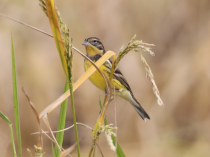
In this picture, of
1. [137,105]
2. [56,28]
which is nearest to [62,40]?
[56,28]

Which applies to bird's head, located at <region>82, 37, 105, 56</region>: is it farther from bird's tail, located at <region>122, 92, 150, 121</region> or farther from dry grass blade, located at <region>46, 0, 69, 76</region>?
dry grass blade, located at <region>46, 0, 69, 76</region>

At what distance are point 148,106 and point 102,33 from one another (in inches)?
36.1

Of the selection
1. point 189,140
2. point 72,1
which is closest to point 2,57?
point 72,1

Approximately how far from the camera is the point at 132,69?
296 centimetres

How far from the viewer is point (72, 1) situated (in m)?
2.85

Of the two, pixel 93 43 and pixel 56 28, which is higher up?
pixel 93 43

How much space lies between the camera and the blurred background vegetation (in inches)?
109

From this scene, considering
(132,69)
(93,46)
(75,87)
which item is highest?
(132,69)

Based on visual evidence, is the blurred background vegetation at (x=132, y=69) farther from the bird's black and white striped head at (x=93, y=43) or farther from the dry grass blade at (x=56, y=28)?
the dry grass blade at (x=56, y=28)

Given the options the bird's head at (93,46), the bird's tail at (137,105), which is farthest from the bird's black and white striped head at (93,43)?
the bird's tail at (137,105)

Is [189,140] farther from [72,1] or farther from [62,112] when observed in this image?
[62,112]

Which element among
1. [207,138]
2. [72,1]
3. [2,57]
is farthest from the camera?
[207,138]

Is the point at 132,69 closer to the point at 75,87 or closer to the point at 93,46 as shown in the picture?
the point at 93,46

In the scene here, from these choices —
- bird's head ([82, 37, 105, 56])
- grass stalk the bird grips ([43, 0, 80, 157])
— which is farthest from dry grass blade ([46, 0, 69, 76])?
bird's head ([82, 37, 105, 56])
